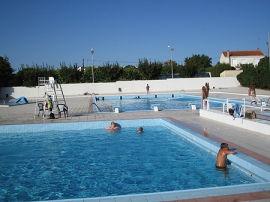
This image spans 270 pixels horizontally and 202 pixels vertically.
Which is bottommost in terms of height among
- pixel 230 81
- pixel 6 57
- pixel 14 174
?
pixel 14 174

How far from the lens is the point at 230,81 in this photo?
117 ft

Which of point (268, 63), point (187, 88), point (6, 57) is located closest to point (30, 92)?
point (6, 57)

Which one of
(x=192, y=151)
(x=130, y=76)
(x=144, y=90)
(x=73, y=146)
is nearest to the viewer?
(x=192, y=151)

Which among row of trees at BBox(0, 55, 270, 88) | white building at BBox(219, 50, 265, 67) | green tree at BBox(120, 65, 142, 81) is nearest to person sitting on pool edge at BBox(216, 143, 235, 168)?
row of trees at BBox(0, 55, 270, 88)

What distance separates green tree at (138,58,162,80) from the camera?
127 feet

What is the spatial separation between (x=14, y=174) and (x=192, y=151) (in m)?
4.51

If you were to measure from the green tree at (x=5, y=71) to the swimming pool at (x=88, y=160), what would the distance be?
934 inches

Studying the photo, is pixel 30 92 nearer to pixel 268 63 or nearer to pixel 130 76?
pixel 130 76

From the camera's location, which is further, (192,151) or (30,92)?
(30,92)

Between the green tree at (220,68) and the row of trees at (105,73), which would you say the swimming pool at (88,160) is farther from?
the green tree at (220,68)

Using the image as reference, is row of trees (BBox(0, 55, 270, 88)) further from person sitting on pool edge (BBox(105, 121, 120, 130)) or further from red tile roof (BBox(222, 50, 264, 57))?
person sitting on pool edge (BBox(105, 121, 120, 130))

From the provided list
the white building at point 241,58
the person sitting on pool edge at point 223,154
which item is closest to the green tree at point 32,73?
the person sitting on pool edge at point 223,154

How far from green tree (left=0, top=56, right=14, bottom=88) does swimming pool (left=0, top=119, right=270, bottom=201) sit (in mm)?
23730

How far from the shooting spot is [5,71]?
32.0m
